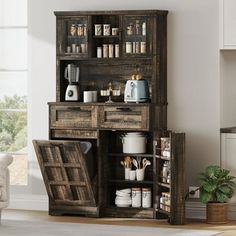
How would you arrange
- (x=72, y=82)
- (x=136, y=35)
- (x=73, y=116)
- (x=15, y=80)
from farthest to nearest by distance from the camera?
(x=15, y=80) → (x=72, y=82) → (x=73, y=116) → (x=136, y=35)

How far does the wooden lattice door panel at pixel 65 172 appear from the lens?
8.55 meters

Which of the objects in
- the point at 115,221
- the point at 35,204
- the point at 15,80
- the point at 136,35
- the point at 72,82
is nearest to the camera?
the point at 115,221

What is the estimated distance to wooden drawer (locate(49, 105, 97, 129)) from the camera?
8664 mm

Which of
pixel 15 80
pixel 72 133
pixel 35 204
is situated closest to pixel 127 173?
pixel 72 133

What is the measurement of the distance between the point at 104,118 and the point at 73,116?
1.09 ft

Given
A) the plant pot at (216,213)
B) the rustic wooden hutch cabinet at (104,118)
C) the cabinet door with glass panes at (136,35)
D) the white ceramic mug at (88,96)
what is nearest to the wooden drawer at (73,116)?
the rustic wooden hutch cabinet at (104,118)

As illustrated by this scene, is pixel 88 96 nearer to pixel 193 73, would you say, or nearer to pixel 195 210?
pixel 193 73

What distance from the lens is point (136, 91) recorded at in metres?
8.58

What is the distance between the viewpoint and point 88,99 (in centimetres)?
877

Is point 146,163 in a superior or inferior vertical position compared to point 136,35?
inferior

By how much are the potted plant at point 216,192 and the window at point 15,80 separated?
6.68ft

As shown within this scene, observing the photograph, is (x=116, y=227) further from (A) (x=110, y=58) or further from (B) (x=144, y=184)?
(A) (x=110, y=58)

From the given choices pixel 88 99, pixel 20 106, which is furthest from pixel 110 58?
pixel 20 106

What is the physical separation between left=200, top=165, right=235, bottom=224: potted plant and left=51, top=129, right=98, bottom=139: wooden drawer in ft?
3.82
